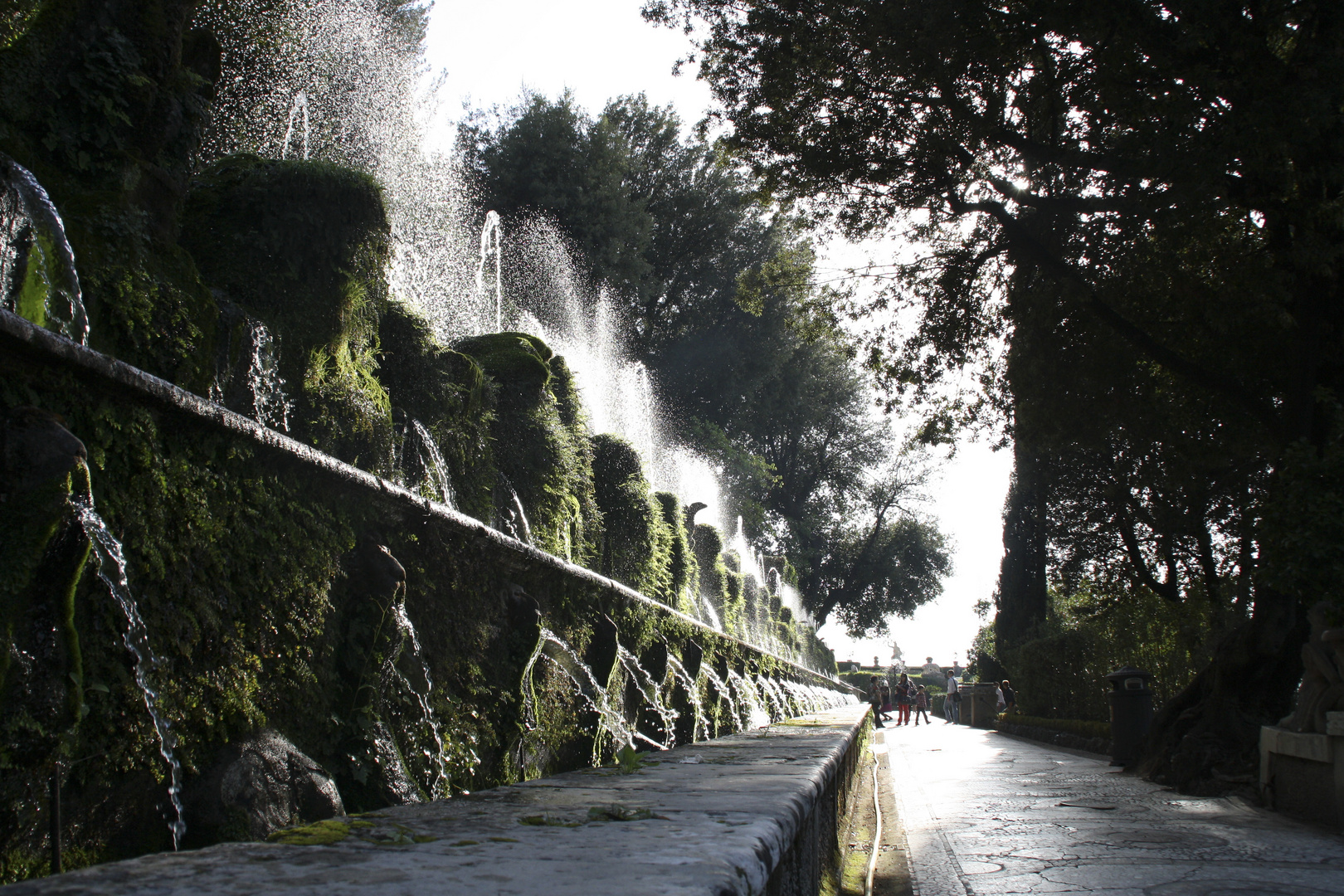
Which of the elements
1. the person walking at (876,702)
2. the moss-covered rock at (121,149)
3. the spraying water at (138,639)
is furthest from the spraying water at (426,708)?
the person walking at (876,702)

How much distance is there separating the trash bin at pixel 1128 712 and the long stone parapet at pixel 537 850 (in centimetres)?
922

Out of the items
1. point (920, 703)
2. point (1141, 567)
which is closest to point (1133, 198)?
point (1141, 567)

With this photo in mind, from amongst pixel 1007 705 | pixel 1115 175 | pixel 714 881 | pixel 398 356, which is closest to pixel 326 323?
pixel 398 356

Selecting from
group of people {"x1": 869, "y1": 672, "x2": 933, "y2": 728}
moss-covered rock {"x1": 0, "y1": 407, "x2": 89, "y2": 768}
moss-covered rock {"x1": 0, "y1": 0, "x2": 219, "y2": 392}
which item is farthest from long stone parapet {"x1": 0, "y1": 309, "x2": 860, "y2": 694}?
group of people {"x1": 869, "y1": 672, "x2": 933, "y2": 728}

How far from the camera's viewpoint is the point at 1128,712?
10.5m

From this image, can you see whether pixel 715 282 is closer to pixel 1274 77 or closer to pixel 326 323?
pixel 1274 77

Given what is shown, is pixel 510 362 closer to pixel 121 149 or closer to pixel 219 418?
pixel 121 149

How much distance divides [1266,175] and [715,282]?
22978 mm

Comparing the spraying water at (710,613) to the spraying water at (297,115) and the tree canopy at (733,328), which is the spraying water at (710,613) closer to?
the tree canopy at (733,328)

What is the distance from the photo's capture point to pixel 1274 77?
6887mm

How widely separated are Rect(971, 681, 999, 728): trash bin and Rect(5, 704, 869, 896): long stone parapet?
2564cm

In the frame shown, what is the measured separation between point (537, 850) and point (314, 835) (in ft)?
1.37

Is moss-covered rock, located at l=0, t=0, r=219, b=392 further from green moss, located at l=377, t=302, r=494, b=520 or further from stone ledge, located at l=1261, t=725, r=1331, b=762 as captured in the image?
stone ledge, located at l=1261, t=725, r=1331, b=762

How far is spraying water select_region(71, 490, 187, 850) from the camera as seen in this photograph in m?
1.69
